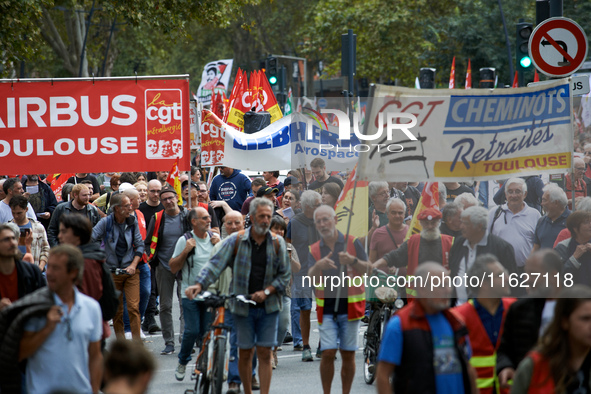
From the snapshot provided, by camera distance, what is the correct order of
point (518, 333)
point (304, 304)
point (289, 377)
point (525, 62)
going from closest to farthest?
point (518, 333), point (289, 377), point (304, 304), point (525, 62)

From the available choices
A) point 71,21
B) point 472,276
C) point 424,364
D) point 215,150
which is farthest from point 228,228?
point 71,21

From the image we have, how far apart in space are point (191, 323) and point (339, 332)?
185 centimetres

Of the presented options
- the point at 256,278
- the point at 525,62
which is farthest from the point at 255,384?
the point at 525,62

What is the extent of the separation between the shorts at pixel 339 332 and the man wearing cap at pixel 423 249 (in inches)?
24.4

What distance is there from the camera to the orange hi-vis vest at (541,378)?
13.5 feet

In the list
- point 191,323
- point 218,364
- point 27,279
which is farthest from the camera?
point 191,323

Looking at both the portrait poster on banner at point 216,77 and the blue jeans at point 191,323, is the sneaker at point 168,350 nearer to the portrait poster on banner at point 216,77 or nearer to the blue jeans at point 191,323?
the blue jeans at point 191,323

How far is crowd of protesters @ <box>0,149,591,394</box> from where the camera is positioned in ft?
15.2

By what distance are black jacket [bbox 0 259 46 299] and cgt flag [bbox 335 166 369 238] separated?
2.86 metres

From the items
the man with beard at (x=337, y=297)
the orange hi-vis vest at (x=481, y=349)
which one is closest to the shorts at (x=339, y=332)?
the man with beard at (x=337, y=297)

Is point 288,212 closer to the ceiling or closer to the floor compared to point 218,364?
closer to the ceiling

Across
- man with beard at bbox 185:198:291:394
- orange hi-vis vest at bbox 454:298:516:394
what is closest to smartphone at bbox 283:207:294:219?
man with beard at bbox 185:198:291:394

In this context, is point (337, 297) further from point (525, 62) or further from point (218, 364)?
point (525, 62)

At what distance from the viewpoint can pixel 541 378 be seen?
4125 mm
